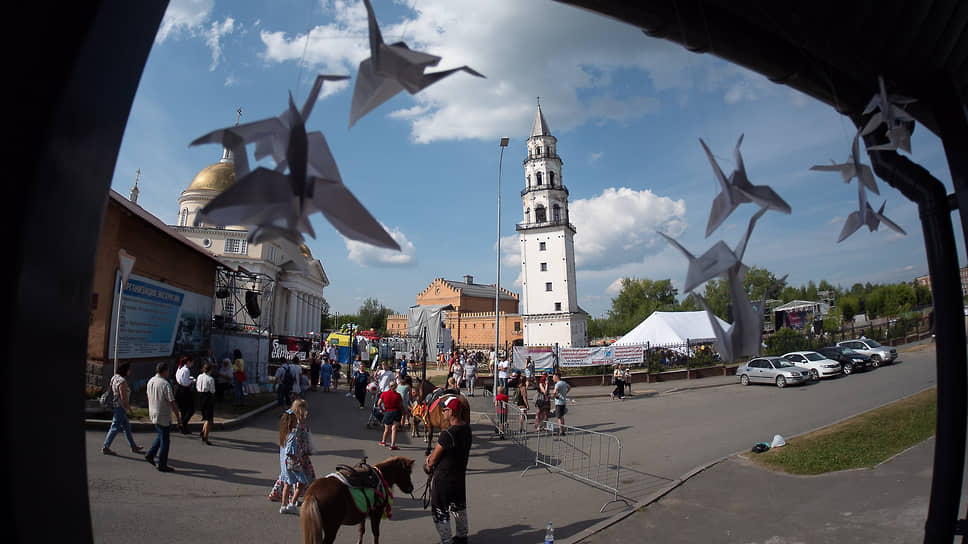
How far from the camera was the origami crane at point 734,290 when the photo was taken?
1.83 m

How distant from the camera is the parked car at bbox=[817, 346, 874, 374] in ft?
74.9

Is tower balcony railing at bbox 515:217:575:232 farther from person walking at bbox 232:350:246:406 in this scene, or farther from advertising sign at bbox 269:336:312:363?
person walking at bbox 232:350:246:406

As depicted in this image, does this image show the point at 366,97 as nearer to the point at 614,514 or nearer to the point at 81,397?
the point at 81,397

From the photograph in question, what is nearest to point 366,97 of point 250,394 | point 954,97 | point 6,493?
point 6,493

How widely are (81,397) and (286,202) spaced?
68cm

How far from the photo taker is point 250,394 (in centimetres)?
1714

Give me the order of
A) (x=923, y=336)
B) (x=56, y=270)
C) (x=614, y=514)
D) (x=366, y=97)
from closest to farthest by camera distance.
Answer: (x=56, y=270)
(x=366, y=97)
(x=614, y=514)
(x=923, y=336)

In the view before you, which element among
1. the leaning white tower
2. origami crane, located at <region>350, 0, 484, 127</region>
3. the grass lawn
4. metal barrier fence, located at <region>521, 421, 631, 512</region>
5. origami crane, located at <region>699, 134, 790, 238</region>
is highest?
the leaning white tower

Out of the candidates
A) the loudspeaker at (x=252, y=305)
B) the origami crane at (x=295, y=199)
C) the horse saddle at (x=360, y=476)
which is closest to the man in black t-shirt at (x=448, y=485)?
the horse saddle at (x=360, y=476)

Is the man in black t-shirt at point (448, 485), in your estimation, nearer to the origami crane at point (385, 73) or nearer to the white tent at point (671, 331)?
the origami crane at point (385, 73)

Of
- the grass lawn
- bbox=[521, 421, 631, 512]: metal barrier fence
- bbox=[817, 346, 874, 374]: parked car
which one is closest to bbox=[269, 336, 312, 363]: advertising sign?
bbox=[521, 421, 631, 512]: metal barrier fence

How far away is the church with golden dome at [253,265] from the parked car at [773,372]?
2016 centimetres

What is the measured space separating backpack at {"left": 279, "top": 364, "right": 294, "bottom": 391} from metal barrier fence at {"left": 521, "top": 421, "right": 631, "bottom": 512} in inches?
328

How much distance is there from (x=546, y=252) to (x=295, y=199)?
5435 centimetres
